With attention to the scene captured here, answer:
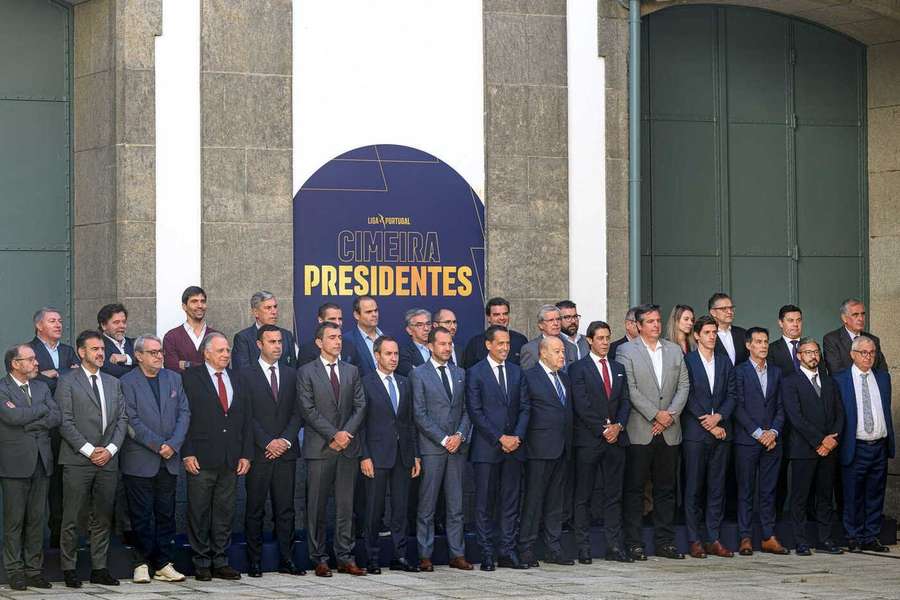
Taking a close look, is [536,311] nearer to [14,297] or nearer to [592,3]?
[592,3]

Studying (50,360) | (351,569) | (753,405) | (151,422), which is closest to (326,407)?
(351,569)

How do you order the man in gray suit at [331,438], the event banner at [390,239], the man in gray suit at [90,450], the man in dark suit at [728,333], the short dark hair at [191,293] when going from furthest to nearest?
1. the man in dark suit at [728,333]
2. the event banner at [390,239]
3. the short dark hair at [191,293]
4. the man in gray suit at [331,438]
5. the man in gray suit at [90,450]

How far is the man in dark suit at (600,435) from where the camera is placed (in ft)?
46.0

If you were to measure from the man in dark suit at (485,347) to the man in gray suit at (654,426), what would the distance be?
2.98ft

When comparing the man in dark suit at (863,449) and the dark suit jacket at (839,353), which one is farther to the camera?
the dark suit jacket at (839,353)

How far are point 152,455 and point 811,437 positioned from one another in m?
5.77

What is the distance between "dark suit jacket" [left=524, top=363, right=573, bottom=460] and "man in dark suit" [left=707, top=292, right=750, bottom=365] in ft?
6.82

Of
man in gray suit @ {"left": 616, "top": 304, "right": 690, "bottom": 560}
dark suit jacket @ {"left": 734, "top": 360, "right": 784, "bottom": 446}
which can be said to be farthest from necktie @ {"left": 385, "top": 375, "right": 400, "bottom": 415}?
dark suit jacket @ {"left": 734, "top": 360, "right": 784, "bottom": 446}

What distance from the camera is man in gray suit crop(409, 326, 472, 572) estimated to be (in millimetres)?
13414

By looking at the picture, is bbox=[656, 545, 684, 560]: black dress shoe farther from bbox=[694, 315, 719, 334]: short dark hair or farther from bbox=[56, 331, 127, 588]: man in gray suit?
bbox=[56, 331, 127, 588]: man in gray suit

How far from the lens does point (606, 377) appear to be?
46.4 ft

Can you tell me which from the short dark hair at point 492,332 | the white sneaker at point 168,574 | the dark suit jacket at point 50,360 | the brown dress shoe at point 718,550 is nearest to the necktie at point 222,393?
the dark suit jacket at point 50,360

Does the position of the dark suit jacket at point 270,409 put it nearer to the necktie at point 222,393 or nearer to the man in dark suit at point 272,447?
the man in dark suit at point 272,447

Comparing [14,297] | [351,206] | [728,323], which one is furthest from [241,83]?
[728,323]
